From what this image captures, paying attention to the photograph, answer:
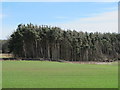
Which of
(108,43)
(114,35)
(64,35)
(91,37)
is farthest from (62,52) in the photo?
(114,35)

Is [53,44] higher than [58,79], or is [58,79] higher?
[53,44]

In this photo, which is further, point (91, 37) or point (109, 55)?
point (109, 55)

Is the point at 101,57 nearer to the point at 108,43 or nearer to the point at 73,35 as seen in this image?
the point at 108,43

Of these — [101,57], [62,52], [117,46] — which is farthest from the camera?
[117,46]

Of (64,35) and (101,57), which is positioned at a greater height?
(64,35)

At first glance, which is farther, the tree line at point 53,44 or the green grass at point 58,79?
the tree line at point 53,44

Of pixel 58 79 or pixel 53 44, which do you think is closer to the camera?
pixel 58 79

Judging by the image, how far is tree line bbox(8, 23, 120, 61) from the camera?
Result: 93.1m

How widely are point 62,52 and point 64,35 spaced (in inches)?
278

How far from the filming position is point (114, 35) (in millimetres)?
118750

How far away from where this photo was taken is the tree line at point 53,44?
93.1 meters

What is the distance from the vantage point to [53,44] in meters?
97.6

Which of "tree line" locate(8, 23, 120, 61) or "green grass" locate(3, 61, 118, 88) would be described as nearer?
"green grass" locate(3, 61, 118, 88)

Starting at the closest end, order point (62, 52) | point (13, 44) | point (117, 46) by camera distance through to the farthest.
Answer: point (13, 44) → point (62, 52) → point (117, 46)
